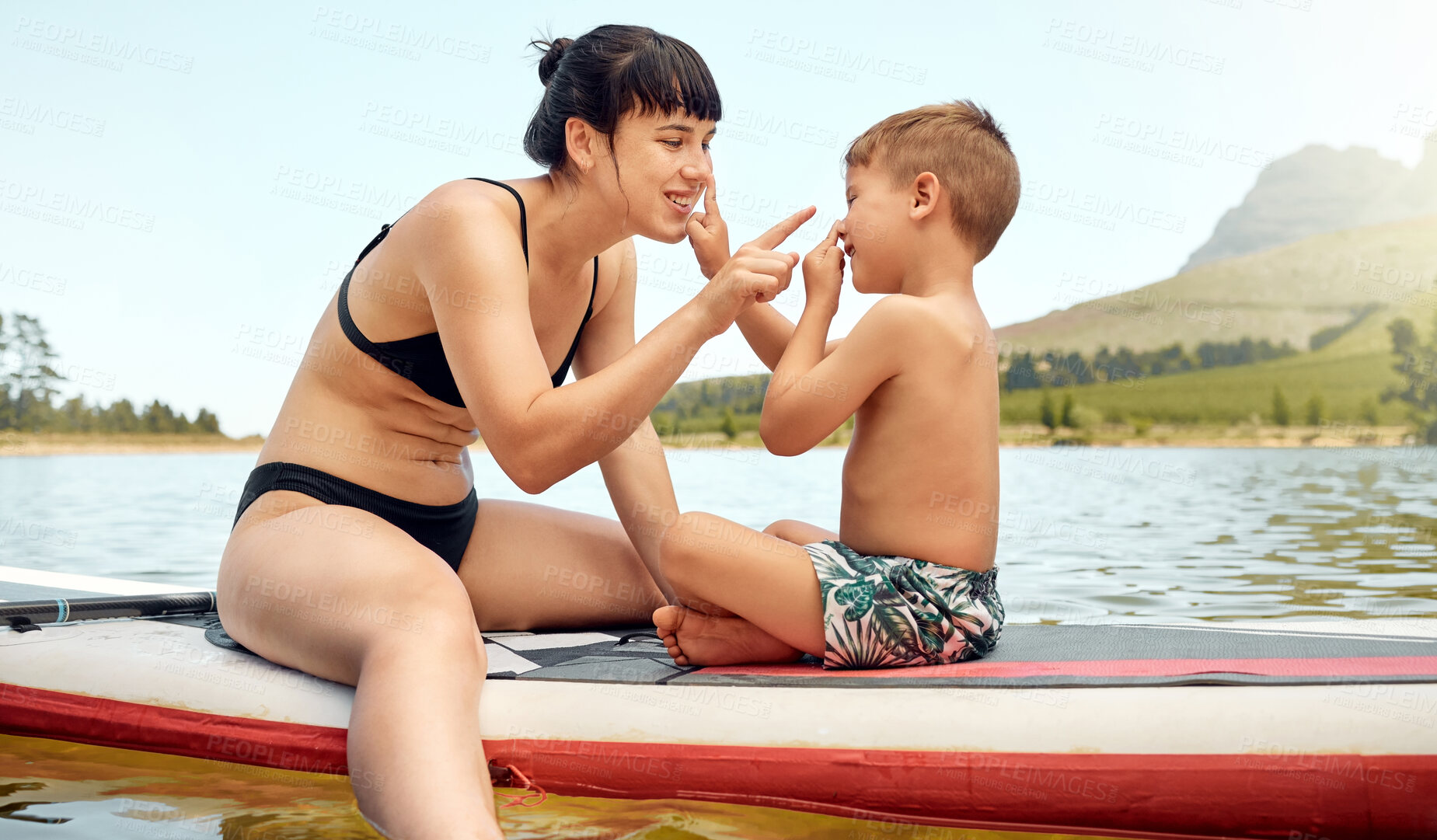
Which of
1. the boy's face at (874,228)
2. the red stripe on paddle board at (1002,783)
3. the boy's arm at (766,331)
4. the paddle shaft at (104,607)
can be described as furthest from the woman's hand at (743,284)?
the paddle shaft at (104,607)

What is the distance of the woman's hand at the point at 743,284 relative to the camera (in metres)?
1.71

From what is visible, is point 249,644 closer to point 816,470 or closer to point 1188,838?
point 1188,838

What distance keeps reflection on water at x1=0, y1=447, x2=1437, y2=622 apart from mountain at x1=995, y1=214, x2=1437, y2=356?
3428 centimetres

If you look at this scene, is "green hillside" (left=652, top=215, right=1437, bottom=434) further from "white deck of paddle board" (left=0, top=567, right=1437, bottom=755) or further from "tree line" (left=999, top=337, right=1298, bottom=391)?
"white deck of paddle board" (left=0, top=567, right=1437, bottom=755)

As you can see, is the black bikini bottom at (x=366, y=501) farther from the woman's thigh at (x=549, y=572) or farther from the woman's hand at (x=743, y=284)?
the woman's hand at (x=743, y=284)

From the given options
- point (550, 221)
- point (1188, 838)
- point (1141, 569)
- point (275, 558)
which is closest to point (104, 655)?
point (275, 558)

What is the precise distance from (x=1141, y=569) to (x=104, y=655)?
4629 millimetres

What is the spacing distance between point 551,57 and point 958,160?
2.92 feet

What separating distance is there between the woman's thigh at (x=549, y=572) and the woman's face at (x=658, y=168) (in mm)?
801

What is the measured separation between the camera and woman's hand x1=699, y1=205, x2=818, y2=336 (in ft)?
5.62

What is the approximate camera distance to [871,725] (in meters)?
1.59

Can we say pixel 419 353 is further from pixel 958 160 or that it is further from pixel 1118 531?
pixel 1118 531

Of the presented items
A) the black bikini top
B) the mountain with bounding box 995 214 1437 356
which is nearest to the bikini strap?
→ the black bikini top

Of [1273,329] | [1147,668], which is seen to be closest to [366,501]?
[1147,668]
